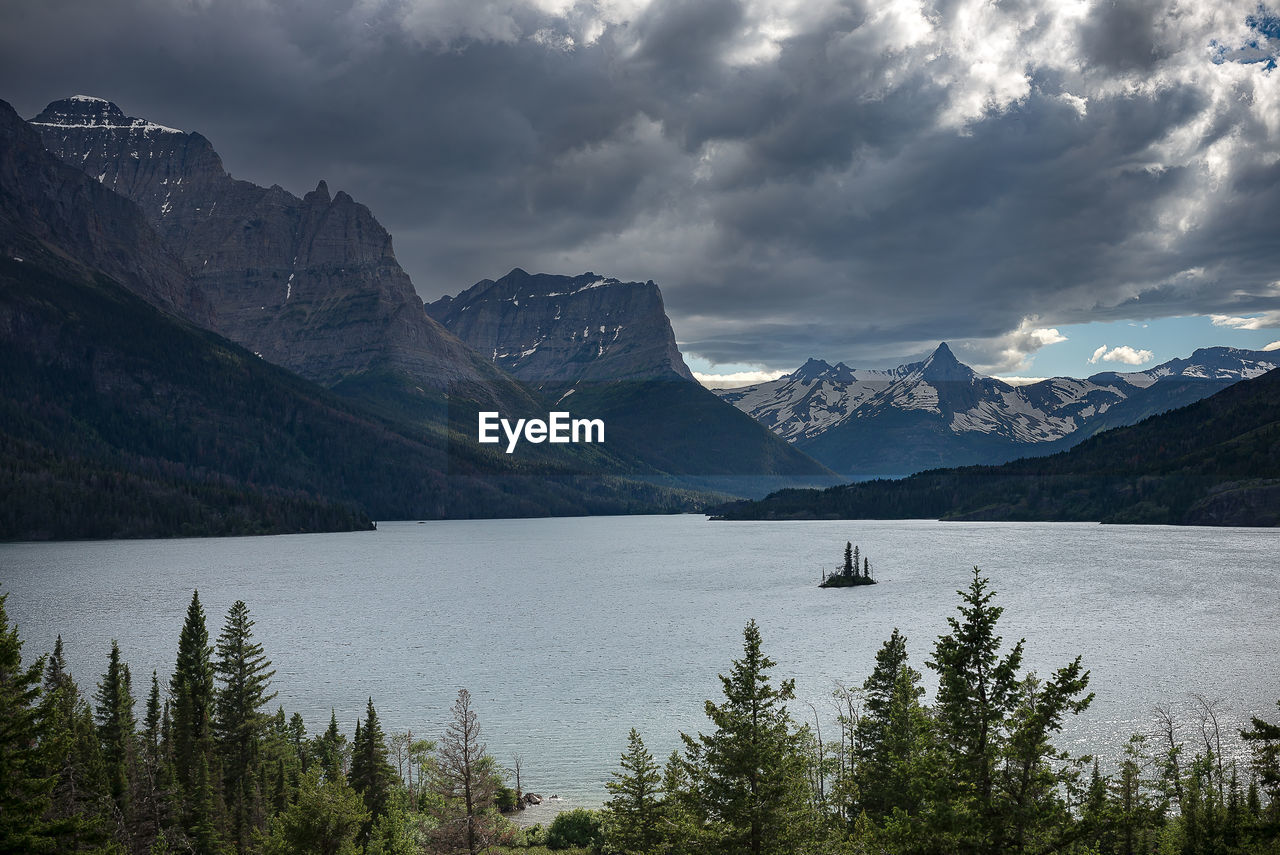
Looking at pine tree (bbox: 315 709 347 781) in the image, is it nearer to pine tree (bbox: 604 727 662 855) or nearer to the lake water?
the lake water

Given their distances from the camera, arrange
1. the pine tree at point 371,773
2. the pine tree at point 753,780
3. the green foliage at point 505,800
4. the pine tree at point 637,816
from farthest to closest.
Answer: the green foliage at point 505,800 < the pine tree at point 371,773 < the pine tree at point 637,816 < the pine tree at point 753,780

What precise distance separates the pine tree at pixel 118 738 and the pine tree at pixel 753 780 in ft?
119

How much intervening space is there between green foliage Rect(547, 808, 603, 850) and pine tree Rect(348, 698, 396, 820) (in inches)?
448

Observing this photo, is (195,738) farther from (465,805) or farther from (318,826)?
(318,826)

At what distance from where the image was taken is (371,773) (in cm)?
5691

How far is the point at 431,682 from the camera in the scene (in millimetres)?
108188

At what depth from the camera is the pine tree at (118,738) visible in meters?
54.3

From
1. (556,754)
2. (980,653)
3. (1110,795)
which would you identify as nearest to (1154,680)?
(1110,795)

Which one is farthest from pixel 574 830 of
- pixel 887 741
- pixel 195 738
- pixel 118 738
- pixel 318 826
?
pixel 118 738

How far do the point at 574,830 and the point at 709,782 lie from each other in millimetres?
25627

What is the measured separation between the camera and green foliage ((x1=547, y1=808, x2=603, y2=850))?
59.0 meters

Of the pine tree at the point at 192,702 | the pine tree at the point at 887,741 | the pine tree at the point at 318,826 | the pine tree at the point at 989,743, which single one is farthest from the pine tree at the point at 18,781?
the pine tree at the point at 887,741

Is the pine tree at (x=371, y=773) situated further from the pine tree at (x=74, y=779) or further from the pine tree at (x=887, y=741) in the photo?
the pine tree at (x=887, y=741)

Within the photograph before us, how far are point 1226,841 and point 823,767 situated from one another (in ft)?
86.5
